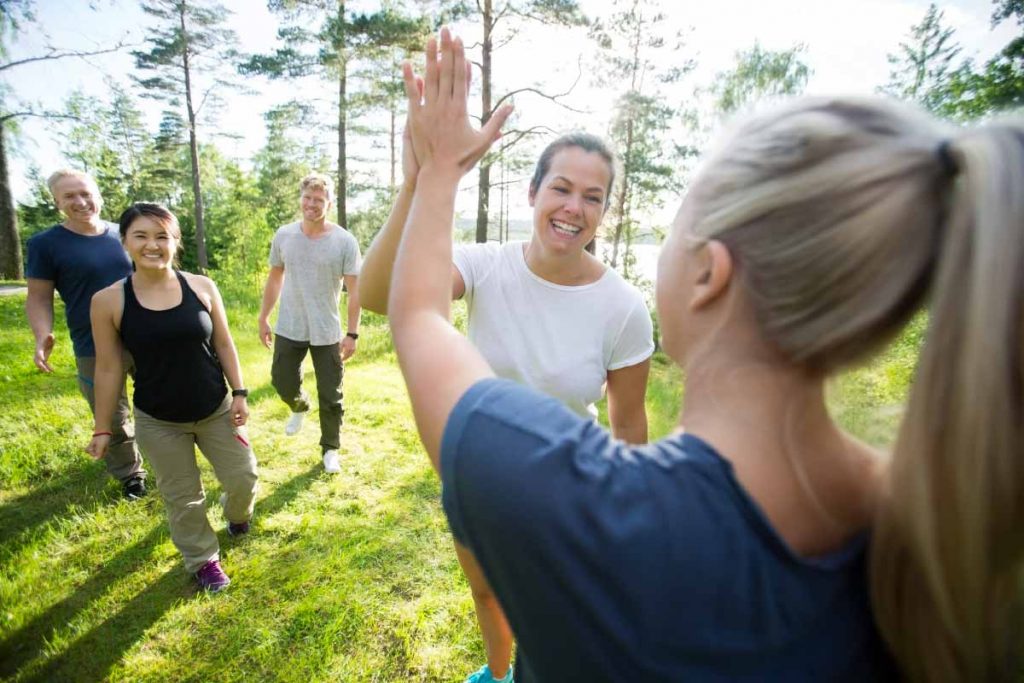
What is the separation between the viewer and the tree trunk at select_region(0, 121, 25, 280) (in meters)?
12.5

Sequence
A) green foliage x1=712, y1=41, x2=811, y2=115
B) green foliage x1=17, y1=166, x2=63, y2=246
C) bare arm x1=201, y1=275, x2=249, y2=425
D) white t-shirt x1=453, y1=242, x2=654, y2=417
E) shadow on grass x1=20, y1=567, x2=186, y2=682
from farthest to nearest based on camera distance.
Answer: green foliage x1=17, y1=166, x2=63, y2=246 → green foliage x1=712, y1=41, x2=811, y2=115 → bare arm x1=201, y1=275, x2=249, y2=425 → shadow on grass x1=20, y1=567, x2=186, y2=682 → white t-shirt x1=453, y1=242, x2=654, y2=417

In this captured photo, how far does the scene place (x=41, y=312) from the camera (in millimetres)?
3590

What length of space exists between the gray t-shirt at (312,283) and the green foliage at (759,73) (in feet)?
49.1

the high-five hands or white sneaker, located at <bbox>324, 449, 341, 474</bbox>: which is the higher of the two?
the high-five hands

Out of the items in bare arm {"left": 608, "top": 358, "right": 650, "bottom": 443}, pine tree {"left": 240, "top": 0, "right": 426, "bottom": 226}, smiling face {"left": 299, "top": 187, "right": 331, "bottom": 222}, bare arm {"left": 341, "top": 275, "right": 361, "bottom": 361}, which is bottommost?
bare arm {"left": 341, "top": 275, "right": 361, "bottom": 361}

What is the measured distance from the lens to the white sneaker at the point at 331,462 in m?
4.36

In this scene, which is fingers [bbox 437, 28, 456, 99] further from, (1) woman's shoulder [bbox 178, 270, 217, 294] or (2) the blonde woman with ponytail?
(1) woman's shoulder [bbox 178, 270, 217, 294]

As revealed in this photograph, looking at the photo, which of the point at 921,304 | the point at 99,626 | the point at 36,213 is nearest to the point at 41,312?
the point at 99,626

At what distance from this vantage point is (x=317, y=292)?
4246 mm

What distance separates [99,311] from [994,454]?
11.6 feet

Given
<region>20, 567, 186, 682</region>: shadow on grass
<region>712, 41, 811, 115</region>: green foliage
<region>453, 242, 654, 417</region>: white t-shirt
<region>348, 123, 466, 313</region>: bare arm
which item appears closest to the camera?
<region>348, 123, 466, 313</region>: bare arm

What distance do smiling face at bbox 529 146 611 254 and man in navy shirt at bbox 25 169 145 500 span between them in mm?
3388

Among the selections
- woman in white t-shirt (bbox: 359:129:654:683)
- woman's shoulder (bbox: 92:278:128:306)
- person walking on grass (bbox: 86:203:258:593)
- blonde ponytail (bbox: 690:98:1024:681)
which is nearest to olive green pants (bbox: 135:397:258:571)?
person walking on grass (bbox: 86:203:258:593)

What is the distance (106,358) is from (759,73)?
Result: 63.3 ft
